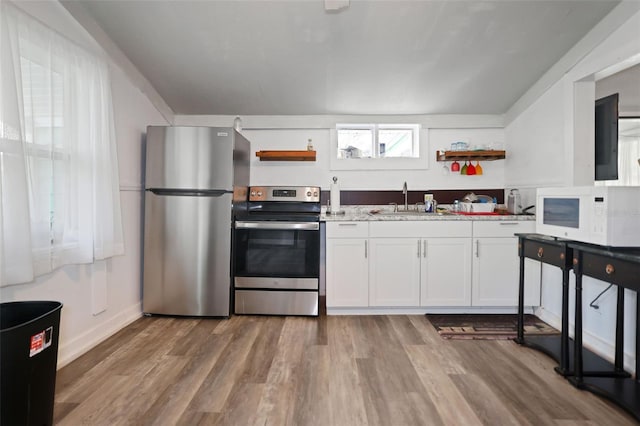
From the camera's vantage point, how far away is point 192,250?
2.85 metres

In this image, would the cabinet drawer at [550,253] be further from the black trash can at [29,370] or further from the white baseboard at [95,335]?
the white baseboard at [95,335]

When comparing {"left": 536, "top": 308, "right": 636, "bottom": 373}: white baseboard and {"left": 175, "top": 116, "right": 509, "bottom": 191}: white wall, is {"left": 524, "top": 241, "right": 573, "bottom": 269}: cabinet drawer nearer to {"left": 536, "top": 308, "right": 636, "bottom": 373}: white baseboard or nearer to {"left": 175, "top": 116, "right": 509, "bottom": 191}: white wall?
{"left": 536, "top": 308, "right": 636, "bottom": 373}: white baseboard

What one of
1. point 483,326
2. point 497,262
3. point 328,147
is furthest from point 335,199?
point 483,326

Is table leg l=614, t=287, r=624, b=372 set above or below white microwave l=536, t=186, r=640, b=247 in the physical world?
below

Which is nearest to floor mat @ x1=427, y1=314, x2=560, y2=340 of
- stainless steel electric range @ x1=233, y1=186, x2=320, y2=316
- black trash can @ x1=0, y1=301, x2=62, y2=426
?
stainless steel electric range @ x1=233, y1=186, x2=320, y2=316

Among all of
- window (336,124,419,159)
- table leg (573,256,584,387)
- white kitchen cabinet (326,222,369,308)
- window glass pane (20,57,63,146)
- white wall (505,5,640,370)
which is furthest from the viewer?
window (336,124,419,159)

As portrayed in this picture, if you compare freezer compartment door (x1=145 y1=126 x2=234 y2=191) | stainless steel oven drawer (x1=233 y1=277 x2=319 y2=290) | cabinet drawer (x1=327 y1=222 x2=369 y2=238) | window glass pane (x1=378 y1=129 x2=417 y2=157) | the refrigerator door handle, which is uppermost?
window glass pane (x1=378 y1=129 x2=417 y2=157)

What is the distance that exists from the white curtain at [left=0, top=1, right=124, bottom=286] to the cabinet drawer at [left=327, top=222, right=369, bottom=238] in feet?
5.44

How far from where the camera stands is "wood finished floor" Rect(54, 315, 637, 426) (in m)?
1.57

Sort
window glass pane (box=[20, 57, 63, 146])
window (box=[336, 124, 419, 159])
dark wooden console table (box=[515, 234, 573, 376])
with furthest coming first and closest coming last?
window (box=[336, 124, 419, 159])
dark wooden console table (box=[515, 234, 573, 376])
window glass pane (box=[20, 57, 63, 146])

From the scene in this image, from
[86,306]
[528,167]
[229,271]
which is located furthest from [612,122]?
[86,306]

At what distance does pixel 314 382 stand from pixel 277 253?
1.32m

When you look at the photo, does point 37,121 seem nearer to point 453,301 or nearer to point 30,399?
point 30,399

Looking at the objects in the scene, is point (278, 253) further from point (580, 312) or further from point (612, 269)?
point (612, 269)
